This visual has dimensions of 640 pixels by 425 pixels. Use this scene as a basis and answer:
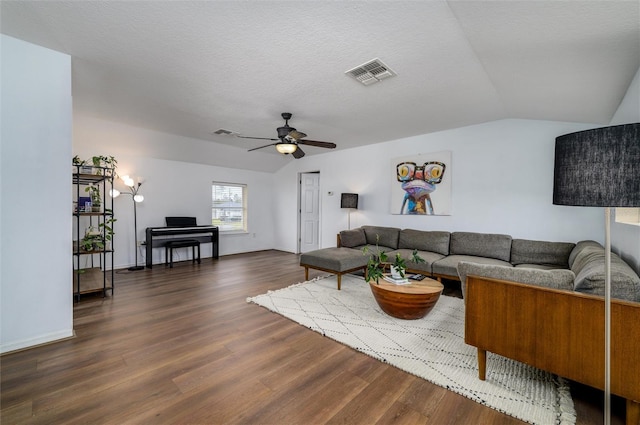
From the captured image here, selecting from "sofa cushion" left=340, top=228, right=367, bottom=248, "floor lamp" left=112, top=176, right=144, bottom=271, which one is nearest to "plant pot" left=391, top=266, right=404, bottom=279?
"sofa cushion" left=340, top=228, right=367, bottom=248

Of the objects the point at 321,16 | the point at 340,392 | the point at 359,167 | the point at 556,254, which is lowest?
the point at 340,392

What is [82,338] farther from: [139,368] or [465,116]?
[465,116]

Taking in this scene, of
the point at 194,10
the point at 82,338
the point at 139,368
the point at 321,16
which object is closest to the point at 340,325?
the point at 139,368

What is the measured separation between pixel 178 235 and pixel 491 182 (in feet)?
20.6

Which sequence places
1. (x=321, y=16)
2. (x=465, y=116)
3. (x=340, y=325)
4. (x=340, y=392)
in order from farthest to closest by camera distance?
(x=465, y=116)
(x=340, y=325)
(x=321, y=16)
(x=340, y=392)

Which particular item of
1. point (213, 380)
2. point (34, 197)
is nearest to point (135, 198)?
point (34, 197)

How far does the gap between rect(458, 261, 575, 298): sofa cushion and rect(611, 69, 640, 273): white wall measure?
936 mm

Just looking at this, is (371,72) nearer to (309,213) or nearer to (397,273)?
(397,273)

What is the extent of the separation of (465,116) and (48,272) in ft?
17.6

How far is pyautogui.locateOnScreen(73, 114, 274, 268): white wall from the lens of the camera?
15.6 feet

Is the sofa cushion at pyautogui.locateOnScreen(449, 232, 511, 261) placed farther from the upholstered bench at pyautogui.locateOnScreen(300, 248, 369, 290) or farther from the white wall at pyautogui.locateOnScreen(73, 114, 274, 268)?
the white wall at pyautogui.locateOnScreen(73, 114, 274, 268)

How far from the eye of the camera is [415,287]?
2.95 m

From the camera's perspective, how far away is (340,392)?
71.7 inches

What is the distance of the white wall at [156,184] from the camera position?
4.77m
